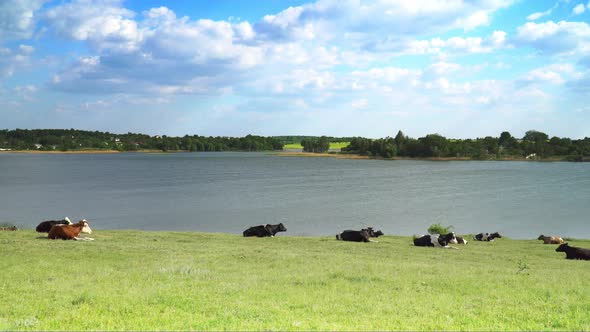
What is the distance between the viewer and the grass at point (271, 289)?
7.95 m

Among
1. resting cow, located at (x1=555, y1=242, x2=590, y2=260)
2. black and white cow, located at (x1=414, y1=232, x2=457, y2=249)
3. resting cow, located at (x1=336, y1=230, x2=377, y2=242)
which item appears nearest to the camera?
resting cow, located at (x1=555, y1=242, x2=590, y2=260)

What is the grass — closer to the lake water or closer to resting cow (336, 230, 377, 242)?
resting cow (336, 230, 377, 242)

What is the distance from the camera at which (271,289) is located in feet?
35.0

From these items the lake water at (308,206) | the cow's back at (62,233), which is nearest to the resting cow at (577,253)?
the lake water at (308,206)

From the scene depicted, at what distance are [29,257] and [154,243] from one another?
492 cm

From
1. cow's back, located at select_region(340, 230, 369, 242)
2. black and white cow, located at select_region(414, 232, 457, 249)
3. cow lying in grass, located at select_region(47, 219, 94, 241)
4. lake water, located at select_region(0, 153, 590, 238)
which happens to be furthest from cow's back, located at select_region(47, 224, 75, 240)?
lake water, located at select_region(0, 153, 590, 238)

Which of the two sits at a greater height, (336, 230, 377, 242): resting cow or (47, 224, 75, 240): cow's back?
(47, 224, 75, 240): cow's back

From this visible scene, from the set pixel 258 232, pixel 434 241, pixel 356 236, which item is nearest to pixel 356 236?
pixel 356 236

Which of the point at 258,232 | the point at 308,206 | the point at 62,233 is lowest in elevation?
the point at 308,206

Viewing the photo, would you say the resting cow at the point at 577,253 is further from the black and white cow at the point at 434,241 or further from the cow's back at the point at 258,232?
the cow's back at the point at 258,232

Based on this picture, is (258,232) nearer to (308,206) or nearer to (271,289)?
(271,289)

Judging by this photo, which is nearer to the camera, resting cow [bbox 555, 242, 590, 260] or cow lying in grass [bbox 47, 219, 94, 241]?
cow lying in grass [bbox 47, 219, 94, 241]

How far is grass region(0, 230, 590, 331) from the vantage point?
7.95m

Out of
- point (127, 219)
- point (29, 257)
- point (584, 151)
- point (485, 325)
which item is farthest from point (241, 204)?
point (584, 151)
